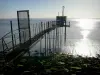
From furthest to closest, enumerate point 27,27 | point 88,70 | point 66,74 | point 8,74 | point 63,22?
point 63,22
point 27,27
point 88,70
point 66,74
point 8,74

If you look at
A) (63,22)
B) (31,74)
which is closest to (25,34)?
(31,74)

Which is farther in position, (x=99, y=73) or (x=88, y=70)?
(x=88, y=70)

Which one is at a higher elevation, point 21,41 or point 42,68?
point 21,41

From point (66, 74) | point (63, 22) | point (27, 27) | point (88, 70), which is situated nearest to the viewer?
point (66, 74)

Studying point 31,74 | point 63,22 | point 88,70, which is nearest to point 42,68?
point 31,74

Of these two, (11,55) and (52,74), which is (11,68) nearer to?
(11,55)

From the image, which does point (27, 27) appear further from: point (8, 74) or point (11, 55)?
point (8, 74)

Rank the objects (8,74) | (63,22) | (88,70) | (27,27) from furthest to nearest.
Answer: (63,22) → (27,27) → (88,70) → (8,74)

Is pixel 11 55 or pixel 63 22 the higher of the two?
pixel 63 22

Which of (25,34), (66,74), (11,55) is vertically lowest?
(66,74)
